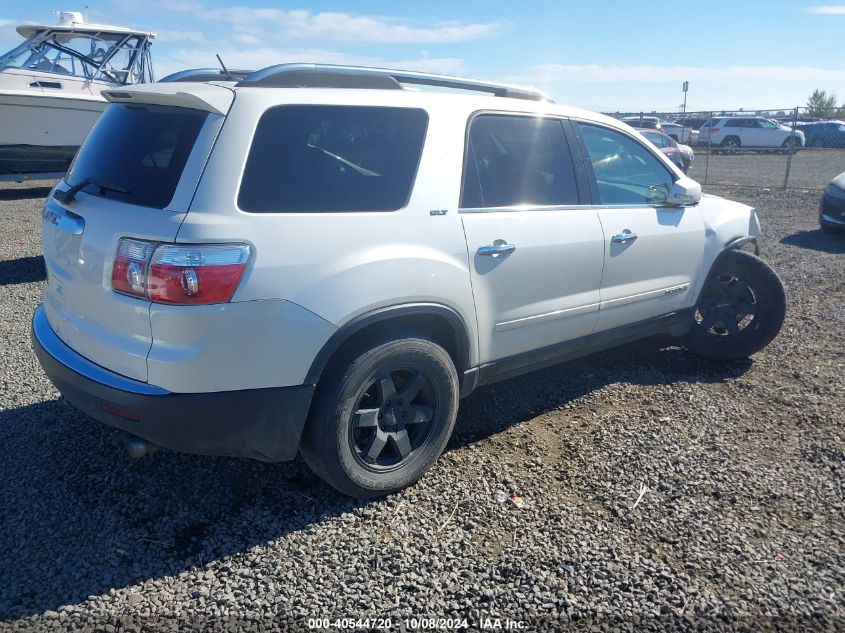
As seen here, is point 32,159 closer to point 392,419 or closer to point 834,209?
point 392,419

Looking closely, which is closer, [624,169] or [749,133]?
[624,169]

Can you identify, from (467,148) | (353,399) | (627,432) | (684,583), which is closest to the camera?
(684,583)

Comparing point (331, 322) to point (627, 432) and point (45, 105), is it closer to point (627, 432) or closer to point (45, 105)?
point (627, 432)

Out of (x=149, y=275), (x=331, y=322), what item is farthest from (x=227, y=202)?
(x=331, y=322)

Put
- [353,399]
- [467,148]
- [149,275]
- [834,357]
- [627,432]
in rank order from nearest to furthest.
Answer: [149,275] < [353,399] < [467,148] < [627,432] < [834,357]

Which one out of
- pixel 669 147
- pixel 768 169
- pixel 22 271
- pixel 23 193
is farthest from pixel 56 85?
pixel 768 169

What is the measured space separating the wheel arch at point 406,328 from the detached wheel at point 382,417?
A: 82mm

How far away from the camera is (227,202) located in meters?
2.62

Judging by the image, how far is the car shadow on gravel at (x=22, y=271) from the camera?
6909mm

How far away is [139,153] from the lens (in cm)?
295

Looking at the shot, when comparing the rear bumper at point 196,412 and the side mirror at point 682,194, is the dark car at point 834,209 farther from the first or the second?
the rear bumper at point 196,412

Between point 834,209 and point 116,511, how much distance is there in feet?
Answer: 34.4

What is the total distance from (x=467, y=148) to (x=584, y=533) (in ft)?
6.32

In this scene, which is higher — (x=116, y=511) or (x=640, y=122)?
(x=640, y=122)
